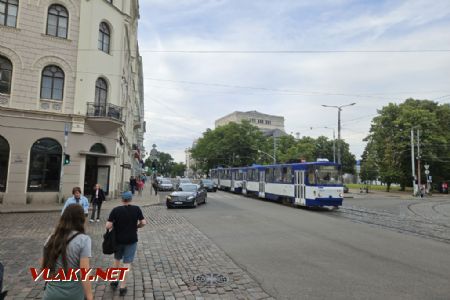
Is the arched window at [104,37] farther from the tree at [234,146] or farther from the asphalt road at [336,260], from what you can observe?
the tree at [234,146]

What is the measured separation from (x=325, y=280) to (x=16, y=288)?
214 inches

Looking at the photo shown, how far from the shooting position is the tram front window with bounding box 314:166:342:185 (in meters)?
20.8

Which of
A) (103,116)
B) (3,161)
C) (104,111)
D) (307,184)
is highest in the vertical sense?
(104,111)

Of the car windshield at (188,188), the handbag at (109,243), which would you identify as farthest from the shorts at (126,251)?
the car windshield at (188,188)

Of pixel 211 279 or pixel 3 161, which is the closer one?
pixel 211 279

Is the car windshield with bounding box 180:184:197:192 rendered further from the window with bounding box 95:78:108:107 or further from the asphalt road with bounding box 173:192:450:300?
the asphalt road with bounding box 173:192:450:300

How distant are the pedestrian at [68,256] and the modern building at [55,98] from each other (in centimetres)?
1671

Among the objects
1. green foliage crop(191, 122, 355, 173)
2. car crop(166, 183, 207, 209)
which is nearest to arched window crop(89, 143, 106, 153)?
car crop(166, 183, 207, 209)

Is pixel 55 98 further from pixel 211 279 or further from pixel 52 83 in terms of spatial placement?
pixel 211 279

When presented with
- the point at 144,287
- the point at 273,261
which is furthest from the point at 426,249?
the point at 144,287

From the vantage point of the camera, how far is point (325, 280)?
6.54 meters

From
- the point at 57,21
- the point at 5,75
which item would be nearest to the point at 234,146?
the point at 57,21

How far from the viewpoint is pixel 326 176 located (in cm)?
2080

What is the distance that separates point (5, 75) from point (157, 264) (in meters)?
18.1
